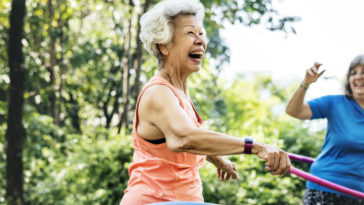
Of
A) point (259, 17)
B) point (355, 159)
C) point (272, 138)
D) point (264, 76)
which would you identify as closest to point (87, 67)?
point (259, 17)

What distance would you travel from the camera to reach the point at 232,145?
5.71 feet

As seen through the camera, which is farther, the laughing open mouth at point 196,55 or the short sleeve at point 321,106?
the short sleeve at point 321,106

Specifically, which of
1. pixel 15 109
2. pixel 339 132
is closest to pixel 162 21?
pixel 339 132

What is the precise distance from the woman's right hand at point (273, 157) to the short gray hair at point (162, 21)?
0.69 meters

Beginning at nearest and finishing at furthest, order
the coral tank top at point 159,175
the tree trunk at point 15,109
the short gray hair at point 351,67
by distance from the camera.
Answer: the coral tank top at point 159,175
the short gray hair at point 351,67
the tree trunk at point 15,109

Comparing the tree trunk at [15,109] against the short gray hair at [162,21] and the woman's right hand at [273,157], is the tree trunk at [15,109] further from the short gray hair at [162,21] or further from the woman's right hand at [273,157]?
the woman's right hand at [273,157]

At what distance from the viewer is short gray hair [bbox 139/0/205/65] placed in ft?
6.85

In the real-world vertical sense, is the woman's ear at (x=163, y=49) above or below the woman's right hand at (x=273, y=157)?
above

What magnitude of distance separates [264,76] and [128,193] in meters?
28.2

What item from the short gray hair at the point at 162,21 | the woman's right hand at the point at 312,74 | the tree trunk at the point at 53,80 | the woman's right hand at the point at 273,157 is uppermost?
the short gray hair at the point at 162,21

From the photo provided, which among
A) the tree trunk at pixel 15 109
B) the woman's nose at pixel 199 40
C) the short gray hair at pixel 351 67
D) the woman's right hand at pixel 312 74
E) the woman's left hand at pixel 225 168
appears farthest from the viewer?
the tree trunk at pixel 15 109

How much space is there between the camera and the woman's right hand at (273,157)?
67.6 inches

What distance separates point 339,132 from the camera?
10.6 ft

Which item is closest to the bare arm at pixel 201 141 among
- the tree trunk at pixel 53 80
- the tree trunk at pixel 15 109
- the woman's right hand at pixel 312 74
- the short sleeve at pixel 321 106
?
the woman's right hand at pixel 312 74
